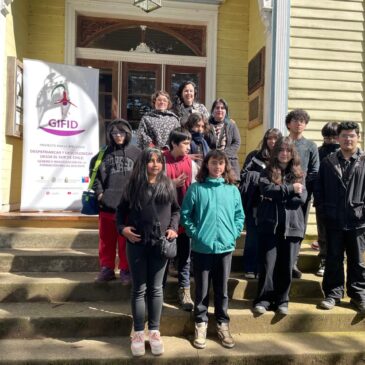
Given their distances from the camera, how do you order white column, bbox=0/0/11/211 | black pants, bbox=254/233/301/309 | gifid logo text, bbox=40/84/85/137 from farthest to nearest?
1. gifid logo text, bbox=40/84/85/137
2. white column, bbox=0/0/11/211
3. black pants, bbox=254/233/301/309

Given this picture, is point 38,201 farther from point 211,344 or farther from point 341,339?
point 341,339

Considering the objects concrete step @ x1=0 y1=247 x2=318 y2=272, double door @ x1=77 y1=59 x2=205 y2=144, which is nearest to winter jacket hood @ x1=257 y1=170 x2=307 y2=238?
concrete step @ x1=0 y1=247 x2=318 y2=272

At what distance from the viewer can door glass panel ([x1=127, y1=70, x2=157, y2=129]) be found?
6750 mm

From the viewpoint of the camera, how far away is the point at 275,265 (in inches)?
140

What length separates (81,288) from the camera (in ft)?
12.4

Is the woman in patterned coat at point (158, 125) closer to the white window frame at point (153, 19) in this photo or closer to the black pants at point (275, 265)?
the black pants at point (275, 265)

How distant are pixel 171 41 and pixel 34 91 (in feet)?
8.15

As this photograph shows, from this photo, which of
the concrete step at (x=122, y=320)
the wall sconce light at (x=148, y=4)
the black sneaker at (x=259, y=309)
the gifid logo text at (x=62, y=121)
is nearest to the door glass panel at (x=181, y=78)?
the wall sconce light at (x=148, y=4)

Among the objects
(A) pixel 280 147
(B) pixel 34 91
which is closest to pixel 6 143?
(B) pixel 34 91

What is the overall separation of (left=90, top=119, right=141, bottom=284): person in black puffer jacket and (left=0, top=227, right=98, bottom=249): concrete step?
893 millimetres

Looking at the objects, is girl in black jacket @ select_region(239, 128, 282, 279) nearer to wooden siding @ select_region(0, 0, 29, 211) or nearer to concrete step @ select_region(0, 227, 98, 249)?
concrete step @ select_region(0, 227, 98, 249)

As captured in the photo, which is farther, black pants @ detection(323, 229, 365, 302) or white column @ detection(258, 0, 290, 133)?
white column @ detection(258, 0, 290, 133)

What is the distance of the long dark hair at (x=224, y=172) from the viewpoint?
3.25 meters

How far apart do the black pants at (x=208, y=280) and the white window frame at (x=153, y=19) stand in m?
3.91
